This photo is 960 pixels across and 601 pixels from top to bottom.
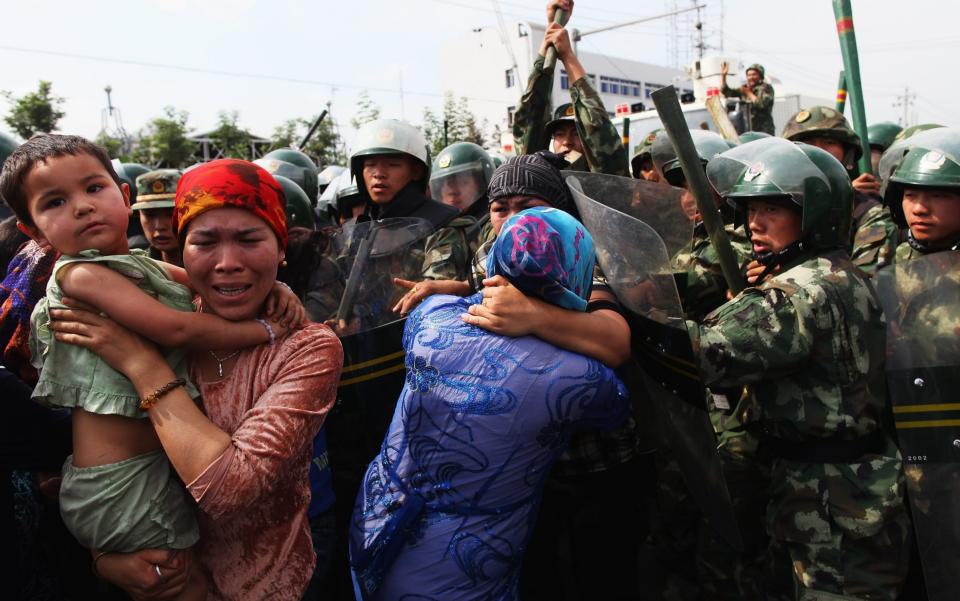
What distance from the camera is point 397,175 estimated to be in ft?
14.0

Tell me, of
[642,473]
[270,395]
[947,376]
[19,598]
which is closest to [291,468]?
[270,395]

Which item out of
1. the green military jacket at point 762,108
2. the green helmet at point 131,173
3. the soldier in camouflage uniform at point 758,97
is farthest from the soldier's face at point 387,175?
the green military jacket at point 762,108

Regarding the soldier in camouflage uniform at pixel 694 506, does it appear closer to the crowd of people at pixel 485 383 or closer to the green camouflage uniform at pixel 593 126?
the crowd of people at pixel 485 383

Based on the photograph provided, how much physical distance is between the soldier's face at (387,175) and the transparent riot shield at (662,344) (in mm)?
1910

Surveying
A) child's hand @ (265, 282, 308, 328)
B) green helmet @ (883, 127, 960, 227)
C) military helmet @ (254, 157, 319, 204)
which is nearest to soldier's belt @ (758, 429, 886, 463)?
green helmet @ (883, 127, 960, 227)

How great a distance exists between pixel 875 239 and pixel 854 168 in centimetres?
204

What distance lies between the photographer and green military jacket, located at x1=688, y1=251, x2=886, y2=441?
247 centimetres

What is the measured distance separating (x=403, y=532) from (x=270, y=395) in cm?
58

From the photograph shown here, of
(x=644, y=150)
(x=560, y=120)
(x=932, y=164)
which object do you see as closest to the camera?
(x=932, y=164)

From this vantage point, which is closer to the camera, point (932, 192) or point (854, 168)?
point (932, 192)

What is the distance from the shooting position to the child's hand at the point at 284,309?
6.23 feet

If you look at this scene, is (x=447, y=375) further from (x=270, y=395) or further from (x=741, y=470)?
(x=741, y=470)

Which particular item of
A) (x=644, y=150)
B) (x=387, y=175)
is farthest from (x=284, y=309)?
(x=644, y=150)

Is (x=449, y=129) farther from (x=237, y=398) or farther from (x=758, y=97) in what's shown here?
(x=237, y=398)
